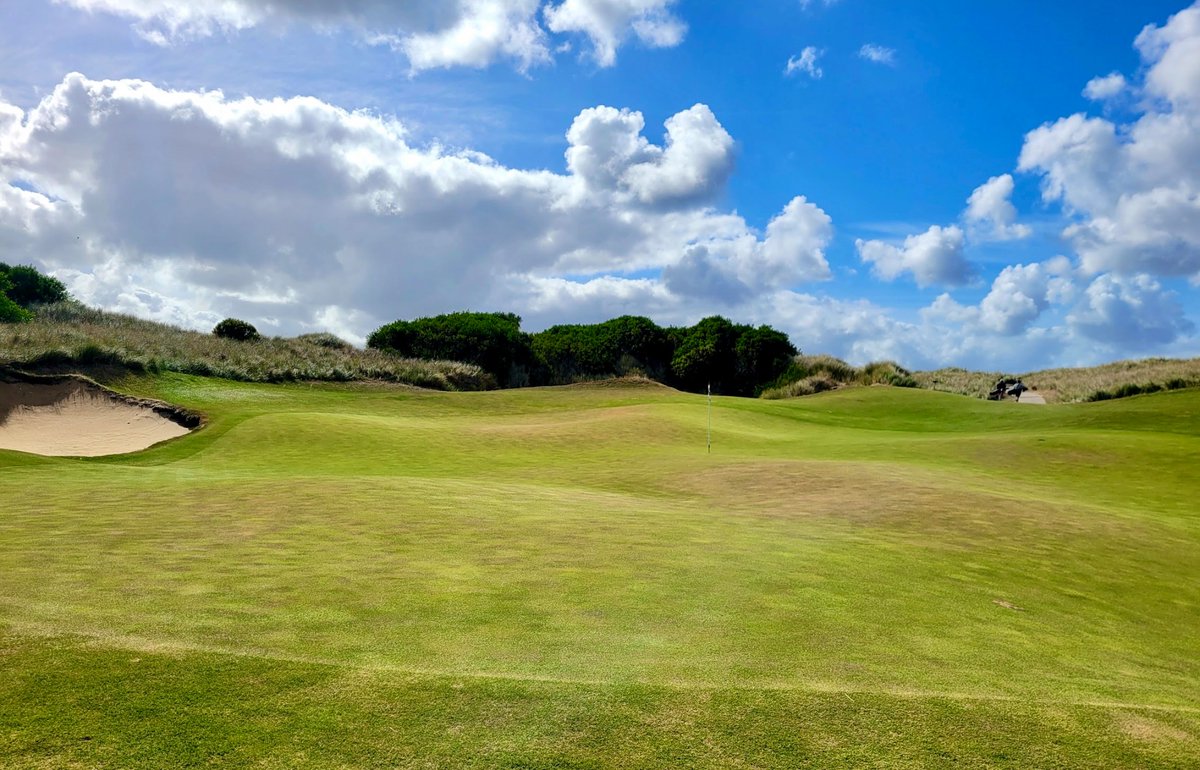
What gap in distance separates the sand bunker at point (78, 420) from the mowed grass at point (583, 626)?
395 inches

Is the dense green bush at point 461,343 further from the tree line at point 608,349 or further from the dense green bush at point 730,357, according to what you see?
the dense green bush at point 730,357

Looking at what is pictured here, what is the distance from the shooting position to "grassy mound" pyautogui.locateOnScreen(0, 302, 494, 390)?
108 feet

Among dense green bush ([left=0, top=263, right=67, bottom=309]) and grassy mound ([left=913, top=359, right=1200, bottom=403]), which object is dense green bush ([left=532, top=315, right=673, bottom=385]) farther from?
dense green bush ([left=0, top=263, right=67, bottom=309])

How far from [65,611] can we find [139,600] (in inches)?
18.8

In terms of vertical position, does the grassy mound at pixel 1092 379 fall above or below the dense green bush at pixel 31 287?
below

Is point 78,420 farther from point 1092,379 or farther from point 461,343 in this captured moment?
point 1092,379

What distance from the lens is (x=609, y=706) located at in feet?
13.8

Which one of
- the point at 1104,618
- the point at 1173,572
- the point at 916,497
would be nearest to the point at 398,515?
the point at 1104,618

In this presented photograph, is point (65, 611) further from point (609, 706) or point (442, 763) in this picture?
point (609, 706)

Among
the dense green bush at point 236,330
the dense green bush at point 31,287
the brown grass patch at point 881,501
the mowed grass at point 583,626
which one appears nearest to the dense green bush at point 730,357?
the dense green bush at point 236,330

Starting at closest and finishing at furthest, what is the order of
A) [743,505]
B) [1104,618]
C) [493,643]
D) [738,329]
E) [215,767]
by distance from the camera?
1. [215,767]
2. [493,643]
3. [1104,618]
4. [743,505]
5. [738,329]

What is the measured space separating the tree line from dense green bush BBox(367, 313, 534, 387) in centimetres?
8

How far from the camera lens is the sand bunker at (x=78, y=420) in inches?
987

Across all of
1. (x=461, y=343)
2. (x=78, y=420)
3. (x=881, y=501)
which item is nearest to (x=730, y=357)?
(x=461, y=343)
